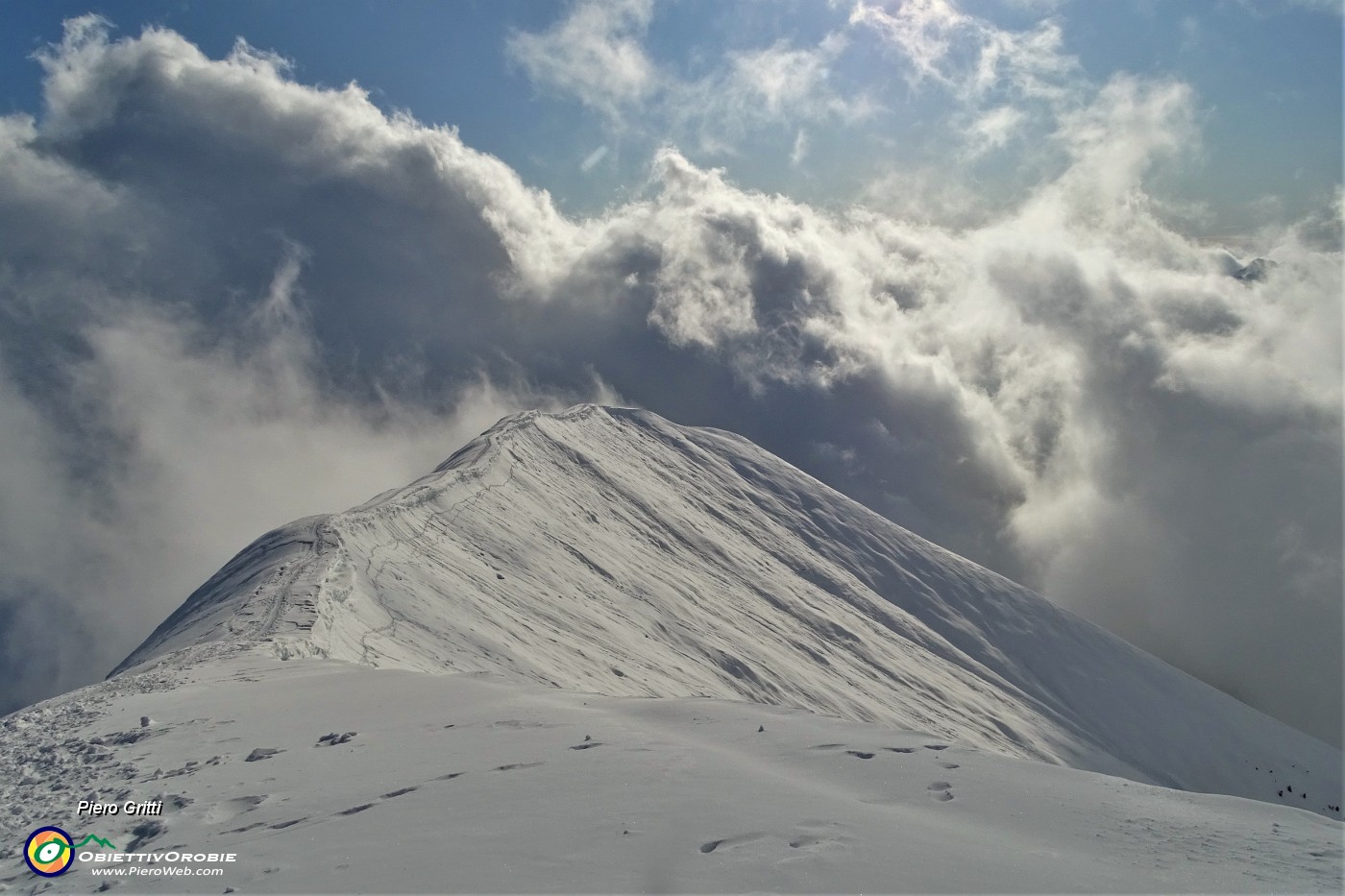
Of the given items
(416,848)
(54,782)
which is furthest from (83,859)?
(416,848)

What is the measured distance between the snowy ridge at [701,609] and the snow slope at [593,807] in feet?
25.2

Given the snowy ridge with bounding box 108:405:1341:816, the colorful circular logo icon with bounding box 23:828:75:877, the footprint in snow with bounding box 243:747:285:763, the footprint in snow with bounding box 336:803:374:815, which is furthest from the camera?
the snowy ridge with bounding box 108:405:1341:816

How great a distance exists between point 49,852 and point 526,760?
215 inches

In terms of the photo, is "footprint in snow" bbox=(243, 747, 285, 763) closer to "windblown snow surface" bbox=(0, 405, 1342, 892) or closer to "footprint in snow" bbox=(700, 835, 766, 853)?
"windblown snow surface" bbox=(0, 405, 1342, 892)

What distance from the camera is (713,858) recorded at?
9094 millimetres

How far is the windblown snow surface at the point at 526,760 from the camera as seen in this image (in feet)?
30.5

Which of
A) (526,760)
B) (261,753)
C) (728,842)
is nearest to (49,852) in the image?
(261,753)

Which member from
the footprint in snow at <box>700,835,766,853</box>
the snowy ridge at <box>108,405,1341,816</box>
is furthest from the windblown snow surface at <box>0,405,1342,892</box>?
the snowy ridge at <box>108,405,1341,816</box>

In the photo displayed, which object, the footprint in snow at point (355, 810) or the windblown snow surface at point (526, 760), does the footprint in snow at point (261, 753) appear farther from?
the footprint in snow at point (355, 810)

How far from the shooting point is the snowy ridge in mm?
27719

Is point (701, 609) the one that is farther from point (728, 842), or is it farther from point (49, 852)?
point (49, 852)

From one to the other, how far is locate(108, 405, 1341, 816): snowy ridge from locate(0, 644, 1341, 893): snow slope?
768cm

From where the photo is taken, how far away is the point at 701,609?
42.9 metres

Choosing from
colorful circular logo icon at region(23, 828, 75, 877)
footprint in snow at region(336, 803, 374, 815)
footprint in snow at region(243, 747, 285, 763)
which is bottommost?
colorful circular logo icon at region(23, 828, 75, 877)
